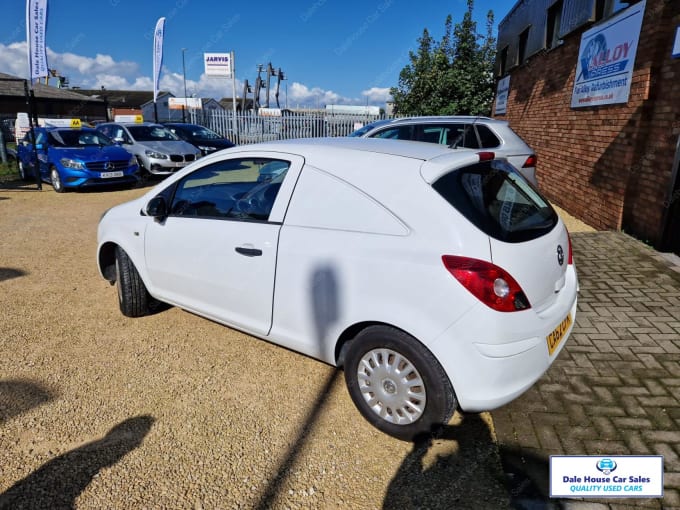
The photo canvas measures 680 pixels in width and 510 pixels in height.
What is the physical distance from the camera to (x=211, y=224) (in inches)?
125

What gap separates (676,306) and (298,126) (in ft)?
65.6

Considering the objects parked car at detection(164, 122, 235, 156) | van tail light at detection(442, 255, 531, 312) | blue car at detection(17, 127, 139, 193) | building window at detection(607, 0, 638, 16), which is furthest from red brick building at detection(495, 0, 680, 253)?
blue car at detection(17, 127, 139, 193)

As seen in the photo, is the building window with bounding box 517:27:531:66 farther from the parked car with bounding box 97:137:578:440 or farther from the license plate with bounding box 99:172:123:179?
the parked car with bounding box 97:137:578:440

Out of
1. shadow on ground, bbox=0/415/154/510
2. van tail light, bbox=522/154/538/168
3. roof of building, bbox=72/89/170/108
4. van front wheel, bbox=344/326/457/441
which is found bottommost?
shadow on ground, bbox=0/415/154/510

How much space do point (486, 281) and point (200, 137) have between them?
562 inches

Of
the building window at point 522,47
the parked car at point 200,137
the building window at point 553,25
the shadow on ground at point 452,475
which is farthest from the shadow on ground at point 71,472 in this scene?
the building window at point 522,47

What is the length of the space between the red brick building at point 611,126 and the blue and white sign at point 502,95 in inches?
118

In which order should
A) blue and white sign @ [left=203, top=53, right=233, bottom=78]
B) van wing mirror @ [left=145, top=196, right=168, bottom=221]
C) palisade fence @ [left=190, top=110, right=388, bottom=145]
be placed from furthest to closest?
blue and white sign @ [left=203, top=53, right=233, bottom=78]
palisade fence @ [left=190, top=110, right=388, bottom=145]
van wing mirror @ [left=145, top=196, right=168, bottom=221]

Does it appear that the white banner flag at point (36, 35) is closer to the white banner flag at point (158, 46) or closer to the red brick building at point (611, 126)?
the white banner flag at point (158, 46)

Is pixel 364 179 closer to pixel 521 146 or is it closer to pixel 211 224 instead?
pixel 211 224

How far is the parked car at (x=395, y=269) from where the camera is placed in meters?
2.22

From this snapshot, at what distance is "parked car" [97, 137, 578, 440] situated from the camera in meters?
2.22

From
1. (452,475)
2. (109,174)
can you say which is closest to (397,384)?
(452,475)

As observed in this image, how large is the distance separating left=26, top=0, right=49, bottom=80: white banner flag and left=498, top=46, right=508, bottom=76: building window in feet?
43.4
